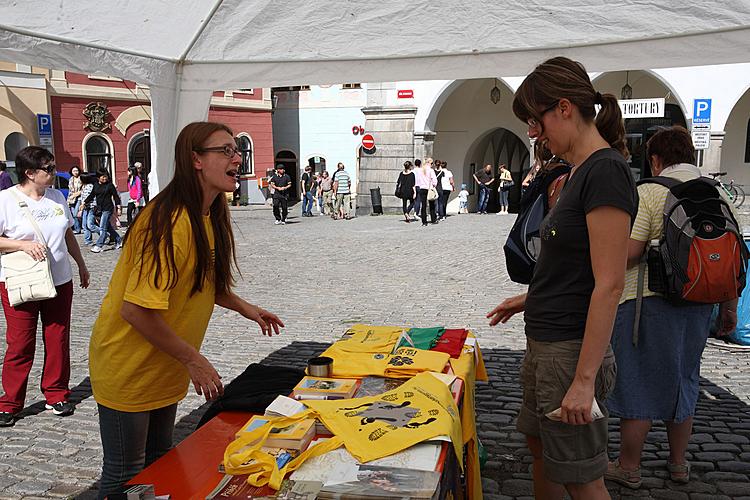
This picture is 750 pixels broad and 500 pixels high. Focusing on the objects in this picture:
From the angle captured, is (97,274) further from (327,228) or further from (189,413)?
(327,228)

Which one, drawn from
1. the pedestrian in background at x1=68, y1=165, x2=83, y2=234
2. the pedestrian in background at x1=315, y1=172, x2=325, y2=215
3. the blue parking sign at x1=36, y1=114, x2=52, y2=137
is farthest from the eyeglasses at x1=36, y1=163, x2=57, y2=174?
the pedestrian in background at x1=315, y1=172, x2=325, y2=215

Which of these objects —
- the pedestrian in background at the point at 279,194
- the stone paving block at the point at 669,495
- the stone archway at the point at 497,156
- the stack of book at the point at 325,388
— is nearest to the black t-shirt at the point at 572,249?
the stack of book at the point at 325,388

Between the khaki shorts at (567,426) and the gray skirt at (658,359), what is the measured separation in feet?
4.00

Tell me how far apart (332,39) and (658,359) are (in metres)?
2.76

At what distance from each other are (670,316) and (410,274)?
23.4 ft

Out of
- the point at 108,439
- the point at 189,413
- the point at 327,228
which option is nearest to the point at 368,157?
the point at 327,228

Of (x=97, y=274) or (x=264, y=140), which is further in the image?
(x=264, y=140)

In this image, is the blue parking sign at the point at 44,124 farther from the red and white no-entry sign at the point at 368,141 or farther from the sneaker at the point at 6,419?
the sneaker at the point at 6,419

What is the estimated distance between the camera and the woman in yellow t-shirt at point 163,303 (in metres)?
2.31

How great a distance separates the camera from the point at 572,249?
216cm

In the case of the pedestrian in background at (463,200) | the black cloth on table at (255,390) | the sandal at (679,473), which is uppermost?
the black cloth on table at (255,390)

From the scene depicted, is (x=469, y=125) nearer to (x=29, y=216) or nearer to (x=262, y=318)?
(x=29, y=216)

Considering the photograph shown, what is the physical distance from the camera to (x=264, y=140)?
30.5 metres

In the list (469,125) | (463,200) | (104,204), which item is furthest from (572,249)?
(469,125)
